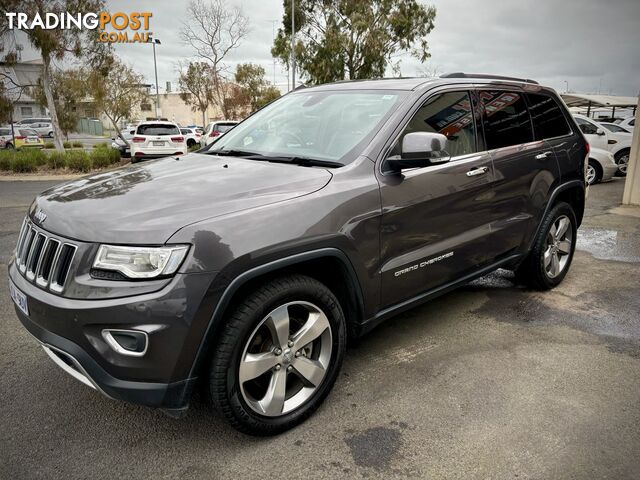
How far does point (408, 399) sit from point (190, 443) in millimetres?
1230

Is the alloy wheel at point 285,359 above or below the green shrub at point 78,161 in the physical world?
below

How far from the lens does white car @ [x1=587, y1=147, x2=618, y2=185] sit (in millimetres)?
12039

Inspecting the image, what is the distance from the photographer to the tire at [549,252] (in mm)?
4334

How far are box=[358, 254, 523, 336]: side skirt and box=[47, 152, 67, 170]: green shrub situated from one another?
600 inches

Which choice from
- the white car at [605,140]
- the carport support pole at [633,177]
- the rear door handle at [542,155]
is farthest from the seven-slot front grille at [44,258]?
the white car at [605,140]

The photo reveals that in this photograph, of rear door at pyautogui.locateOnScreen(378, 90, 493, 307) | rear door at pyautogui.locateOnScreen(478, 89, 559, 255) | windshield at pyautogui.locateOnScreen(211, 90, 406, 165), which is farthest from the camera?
rear door at pyautogui.locateOnScreen(478, 89, 559, 255)

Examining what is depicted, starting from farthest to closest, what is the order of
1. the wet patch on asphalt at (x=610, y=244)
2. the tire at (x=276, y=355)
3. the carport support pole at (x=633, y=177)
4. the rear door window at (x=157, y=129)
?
the rear door window at (x=157, y=129)
the carport support pole at (x=633, y=177)
the wet patch on asphalt at (x=610, y=244)
the tire at (x=276, y=355)

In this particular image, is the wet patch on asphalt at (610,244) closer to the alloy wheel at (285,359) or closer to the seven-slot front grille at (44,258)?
the alloy wheel at (285,359)

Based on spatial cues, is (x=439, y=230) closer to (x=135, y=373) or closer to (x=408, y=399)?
(x=408, y=399)

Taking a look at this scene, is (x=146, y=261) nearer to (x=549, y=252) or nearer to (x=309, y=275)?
(x=309, y=275)

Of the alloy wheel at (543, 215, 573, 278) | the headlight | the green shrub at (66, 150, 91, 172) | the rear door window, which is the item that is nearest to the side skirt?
the alloy wheel at (543, 215, 573, 278)

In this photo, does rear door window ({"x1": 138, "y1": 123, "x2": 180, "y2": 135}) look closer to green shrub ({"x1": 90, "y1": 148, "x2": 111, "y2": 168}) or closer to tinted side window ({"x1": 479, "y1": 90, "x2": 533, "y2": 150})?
green shrub ({"x1": 90, "y1": 148, "x2": 111, "y2": 168})

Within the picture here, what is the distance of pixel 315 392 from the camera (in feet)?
8.94

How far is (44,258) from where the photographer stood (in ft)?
7.72
